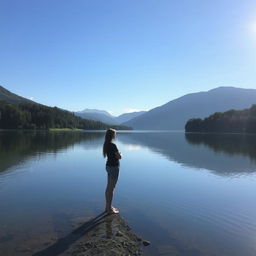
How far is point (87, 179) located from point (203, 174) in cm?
1151

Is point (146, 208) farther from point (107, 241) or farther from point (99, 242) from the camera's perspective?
point (99, 242)

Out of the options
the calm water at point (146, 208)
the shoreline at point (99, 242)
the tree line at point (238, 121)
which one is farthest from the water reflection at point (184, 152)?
the tree line at point (238, 121)

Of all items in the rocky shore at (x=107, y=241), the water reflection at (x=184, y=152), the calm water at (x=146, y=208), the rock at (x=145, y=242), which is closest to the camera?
the rocky shore at (x=107, y=241)

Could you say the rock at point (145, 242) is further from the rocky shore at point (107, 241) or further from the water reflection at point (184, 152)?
the water reflection at point (184, 152)

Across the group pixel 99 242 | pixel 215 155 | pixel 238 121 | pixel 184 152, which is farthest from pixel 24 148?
pixel 238 121

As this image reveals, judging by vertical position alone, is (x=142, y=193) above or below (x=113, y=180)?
below

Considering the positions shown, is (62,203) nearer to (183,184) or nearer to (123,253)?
(123,253)

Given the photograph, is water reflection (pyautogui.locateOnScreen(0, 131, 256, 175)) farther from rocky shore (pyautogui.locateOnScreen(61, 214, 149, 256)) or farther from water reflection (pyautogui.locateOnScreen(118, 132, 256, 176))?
rocky shore (pyautogui.locateOnScreen(61, 214, 149, 256))

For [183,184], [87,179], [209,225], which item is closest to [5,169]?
[87,179]

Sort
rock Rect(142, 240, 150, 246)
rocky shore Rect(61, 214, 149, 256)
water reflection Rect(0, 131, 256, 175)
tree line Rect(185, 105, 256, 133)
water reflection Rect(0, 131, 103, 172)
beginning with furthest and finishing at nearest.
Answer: tree line Rect(185, 105, 256, 133) → water reflection Rect(0, 131, 256, 175) → water reflection Rect(0, 131, 103, 172) → rock Rect(142, 240, 150, 246) → rocky shore Rect(61, 214, 149, 256)

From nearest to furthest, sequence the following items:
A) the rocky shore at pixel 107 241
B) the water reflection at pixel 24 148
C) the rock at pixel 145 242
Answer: the rocky shore at pixel 107 241 → the rock at pixel 145 242 → the water reflection at pixel 24 148

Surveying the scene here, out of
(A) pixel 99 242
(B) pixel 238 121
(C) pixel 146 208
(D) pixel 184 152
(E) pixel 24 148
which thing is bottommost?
(C) pixel 146 208

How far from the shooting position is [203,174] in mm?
27750

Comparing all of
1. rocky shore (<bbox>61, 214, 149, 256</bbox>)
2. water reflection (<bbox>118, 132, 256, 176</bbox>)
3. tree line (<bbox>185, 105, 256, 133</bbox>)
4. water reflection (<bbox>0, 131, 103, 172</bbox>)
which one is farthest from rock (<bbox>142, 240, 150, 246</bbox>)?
tree line (<bbox>185, 105, 256, 133</bbox>)
